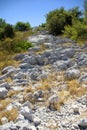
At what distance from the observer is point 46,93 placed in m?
11.2

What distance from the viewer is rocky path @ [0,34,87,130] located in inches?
337

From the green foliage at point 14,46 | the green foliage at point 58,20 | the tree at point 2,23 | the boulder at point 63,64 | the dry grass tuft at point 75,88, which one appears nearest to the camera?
the dry grass tuft at point 75,88

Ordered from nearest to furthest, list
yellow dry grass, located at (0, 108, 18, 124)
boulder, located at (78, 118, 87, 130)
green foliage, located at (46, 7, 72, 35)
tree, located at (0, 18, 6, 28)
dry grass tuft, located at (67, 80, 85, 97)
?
boulder, located at (78, 118, 87, 130)
yellow dry grass, located at (0, 108, 18, 124)
dry grass tuft, located at (67, 80, 85, 97)
green foliage, located at (46, 7, 72, 35)
tree, located at (0, 18, 6, 28)

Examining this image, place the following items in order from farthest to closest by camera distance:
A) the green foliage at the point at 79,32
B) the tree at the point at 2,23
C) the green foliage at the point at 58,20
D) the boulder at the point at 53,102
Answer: the tree at the point at 2,23 < the green foliage at the point at 58,20 < the green foliage at the point at 79,32 < the boulder at the point at 53,102

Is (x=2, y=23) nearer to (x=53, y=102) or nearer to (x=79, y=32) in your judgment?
(x=79, y=32)

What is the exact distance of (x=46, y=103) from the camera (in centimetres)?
1022

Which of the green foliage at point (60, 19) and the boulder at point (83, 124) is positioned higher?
the green foliage at point (60, 19)

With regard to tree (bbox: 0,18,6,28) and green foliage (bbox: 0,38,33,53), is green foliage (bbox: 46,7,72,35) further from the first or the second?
green foliage (bbox: 0,38,33,53)

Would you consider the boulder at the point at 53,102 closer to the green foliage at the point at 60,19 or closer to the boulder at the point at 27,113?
the boulder at the point at 27,113

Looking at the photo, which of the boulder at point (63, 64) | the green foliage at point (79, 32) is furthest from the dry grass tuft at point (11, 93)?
the green foliage at point (79, 32)

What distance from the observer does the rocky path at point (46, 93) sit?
337 inches

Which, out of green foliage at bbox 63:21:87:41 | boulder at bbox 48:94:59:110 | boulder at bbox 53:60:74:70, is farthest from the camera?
green foliage at bbox 63:21:87:41

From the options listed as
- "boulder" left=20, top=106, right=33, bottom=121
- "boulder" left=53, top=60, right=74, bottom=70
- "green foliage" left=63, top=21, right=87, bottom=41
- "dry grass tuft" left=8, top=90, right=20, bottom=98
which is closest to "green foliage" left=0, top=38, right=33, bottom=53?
"green foliage" left=63, top=21, right=87, bottom=41

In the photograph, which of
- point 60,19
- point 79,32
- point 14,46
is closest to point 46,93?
point 14,46
